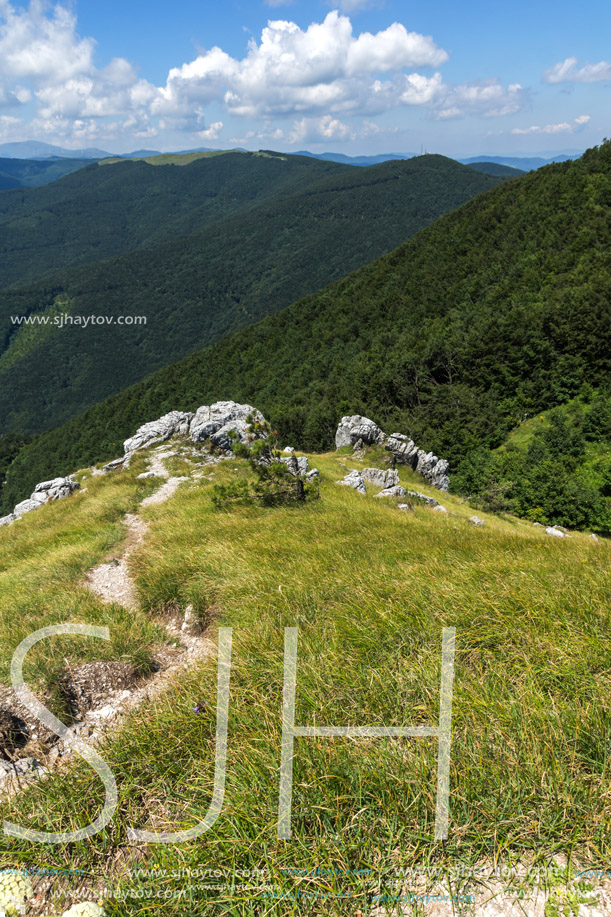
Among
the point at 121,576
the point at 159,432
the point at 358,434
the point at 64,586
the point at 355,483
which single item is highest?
the point at 64,586

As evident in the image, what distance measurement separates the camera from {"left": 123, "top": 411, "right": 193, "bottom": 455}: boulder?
2242cm

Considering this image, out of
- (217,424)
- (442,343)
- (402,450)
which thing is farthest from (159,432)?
(442,343)

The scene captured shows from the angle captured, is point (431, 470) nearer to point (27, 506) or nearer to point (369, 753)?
point (27, 506)

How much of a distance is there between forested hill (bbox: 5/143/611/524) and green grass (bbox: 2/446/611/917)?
3530 cm

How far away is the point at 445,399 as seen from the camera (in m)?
54.8

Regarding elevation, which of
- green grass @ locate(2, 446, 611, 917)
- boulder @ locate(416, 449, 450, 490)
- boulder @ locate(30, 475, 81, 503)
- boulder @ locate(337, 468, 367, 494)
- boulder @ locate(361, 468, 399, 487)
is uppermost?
green grass @ locate(2, 446, 611, 917)

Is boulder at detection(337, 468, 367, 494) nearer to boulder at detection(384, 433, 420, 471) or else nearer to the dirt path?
the dirt path

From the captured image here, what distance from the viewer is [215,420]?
2211cm

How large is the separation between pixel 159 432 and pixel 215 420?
11.7ft

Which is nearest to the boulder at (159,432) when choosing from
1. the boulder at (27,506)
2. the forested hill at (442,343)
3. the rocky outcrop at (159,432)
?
the rocky outcrop at (159,432)

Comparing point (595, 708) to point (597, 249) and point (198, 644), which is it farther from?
point (597, 249)

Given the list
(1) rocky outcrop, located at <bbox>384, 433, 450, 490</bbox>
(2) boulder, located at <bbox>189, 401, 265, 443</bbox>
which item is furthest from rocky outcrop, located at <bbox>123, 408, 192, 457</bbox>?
(1) rocky outcrop, located at <bbox>384, 433, 450, 490</bbox>

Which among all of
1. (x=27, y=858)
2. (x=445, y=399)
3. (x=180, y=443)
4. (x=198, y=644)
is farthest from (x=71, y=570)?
(x=445, y=399)

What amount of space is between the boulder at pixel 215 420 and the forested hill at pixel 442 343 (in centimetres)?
1419
